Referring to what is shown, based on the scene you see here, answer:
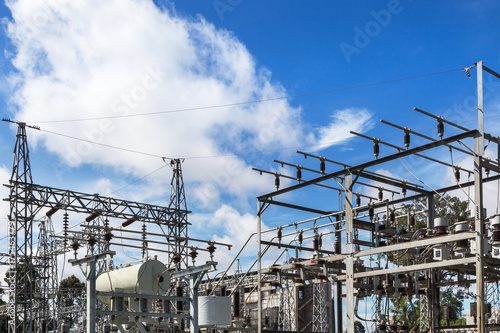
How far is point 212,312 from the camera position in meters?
22.0

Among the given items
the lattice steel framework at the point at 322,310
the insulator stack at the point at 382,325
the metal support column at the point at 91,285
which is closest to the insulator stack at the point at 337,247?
the insulator stack at the point at 382,325

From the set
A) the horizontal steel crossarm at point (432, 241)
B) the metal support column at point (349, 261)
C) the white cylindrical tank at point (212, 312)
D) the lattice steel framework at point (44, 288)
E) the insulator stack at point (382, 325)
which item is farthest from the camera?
the lattice steel framework at point (44, 288)

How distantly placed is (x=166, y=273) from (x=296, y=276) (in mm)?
5045

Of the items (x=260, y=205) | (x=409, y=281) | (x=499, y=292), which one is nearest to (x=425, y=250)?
(x=409, y=281)

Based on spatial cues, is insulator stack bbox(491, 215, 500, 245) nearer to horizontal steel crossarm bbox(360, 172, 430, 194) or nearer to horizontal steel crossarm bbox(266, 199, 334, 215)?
horizontal steel crossarm bbox(360, 172, 430, 194)

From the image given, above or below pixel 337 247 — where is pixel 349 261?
below

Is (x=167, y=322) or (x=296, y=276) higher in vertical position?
(x=296, y=276)

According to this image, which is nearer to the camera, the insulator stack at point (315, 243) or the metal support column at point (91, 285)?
the metal support column at point (91, 285)

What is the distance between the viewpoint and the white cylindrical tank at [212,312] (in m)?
22.0

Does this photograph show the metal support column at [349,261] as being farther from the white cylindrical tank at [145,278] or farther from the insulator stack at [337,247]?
the white cylindrical tank at [145,278]

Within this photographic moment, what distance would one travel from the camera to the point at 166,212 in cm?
4338

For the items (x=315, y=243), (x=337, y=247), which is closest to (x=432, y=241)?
(x=337, y=247)

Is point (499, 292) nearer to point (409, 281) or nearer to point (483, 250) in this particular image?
point (409, 281)

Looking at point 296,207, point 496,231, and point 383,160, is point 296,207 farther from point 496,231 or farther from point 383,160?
point 496,231
